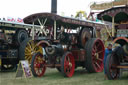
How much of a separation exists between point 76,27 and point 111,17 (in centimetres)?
158

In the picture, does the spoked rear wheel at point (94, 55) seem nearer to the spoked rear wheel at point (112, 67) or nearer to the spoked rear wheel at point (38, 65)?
the spoked rear wheel at point (38, 65)

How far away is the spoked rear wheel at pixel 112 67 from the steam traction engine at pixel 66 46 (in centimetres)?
153

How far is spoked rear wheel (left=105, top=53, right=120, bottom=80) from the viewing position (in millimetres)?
6934

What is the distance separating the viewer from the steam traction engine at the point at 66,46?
327 inches

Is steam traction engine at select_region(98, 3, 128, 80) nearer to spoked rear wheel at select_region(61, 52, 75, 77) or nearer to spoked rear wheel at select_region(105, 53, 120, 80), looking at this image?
spoked rear wheel at select_region(105, 53, 120, 80)

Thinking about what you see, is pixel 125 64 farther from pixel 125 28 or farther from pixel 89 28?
pixel 89 28

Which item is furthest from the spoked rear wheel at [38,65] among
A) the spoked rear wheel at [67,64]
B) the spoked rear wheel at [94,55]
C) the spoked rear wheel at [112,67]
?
the spoked rear wheel at [112,67]

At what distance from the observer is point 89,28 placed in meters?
10.3

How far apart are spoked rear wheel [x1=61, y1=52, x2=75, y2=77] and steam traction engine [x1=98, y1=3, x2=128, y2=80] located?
1.52 m

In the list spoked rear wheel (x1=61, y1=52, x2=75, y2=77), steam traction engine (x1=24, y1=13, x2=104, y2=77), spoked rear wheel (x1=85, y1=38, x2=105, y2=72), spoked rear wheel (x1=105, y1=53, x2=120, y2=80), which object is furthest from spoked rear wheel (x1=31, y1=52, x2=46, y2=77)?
spoked rear wheel (x1=105, y1=53, x2=120, y2=80)

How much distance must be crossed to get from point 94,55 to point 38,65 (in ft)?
7.72

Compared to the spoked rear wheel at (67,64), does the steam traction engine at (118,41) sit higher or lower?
higher

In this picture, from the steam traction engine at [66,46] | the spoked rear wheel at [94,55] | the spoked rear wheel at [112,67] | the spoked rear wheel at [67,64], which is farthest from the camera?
the spoked rear wheel at [94,55]

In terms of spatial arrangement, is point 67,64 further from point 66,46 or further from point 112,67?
point 112,67
